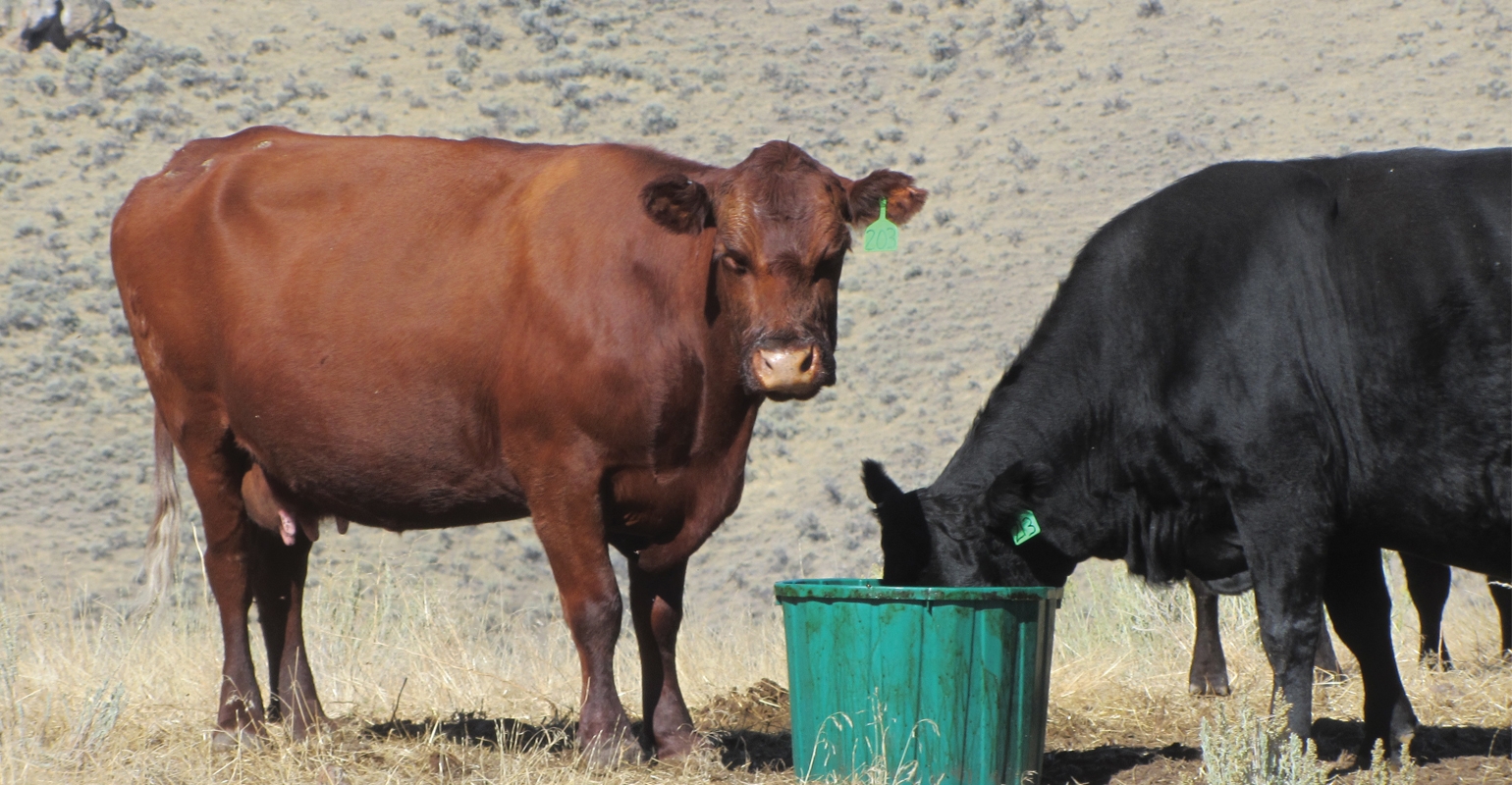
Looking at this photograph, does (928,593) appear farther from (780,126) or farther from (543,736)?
(780,126)

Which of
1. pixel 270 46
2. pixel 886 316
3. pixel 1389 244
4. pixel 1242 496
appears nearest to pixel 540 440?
pixel 1242 496

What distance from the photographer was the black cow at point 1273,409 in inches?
198

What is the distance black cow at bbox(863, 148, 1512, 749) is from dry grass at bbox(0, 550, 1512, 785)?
705 mm

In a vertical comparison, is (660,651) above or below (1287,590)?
below

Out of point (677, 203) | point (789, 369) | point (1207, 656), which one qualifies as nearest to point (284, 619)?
point (677, 203)

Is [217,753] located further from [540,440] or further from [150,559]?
[540,440]

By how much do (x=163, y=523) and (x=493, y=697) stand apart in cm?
173

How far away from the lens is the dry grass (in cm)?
514

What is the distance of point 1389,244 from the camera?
5129mm

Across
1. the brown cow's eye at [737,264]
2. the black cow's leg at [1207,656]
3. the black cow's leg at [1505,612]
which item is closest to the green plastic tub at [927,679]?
the brown cow's eye at [737,264]

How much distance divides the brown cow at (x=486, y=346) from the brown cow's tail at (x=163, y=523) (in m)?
0.28

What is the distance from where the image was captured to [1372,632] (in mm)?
5758

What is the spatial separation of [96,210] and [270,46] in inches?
328

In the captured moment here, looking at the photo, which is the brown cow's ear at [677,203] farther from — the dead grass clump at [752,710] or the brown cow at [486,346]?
the dead grass clump at [752,710]
